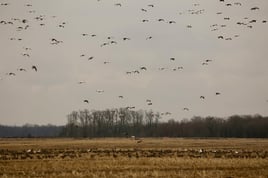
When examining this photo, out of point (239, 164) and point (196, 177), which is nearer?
point (196, 177)

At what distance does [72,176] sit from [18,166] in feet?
26.5

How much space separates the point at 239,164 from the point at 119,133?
155265 mm

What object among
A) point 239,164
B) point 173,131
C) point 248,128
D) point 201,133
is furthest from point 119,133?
point 239,164

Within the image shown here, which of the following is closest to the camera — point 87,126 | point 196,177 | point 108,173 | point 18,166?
point 196,177

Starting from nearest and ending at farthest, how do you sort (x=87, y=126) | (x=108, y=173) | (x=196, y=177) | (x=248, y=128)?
(x=196, y=177) < (x=108, y=173) < (x=248, y=128) < (x=87, y=126)

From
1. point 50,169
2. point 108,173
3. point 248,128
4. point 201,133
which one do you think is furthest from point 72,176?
point 201,133

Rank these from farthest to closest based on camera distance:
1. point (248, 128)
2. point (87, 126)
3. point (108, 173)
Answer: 1. point (87, 126)
2. point (248, 128)
3. point (108, 173)

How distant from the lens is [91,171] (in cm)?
3033

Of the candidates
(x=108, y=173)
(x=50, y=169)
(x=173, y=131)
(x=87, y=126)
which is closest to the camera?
(x=108, y=173)

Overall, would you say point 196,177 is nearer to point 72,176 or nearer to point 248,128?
point 72,176

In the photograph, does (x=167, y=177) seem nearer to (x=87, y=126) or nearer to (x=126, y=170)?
(x=126, y=170)

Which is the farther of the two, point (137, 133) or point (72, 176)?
point (137, 133)

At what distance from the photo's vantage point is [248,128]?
152750 mm

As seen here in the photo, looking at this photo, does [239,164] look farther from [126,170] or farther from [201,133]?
[201,133]
